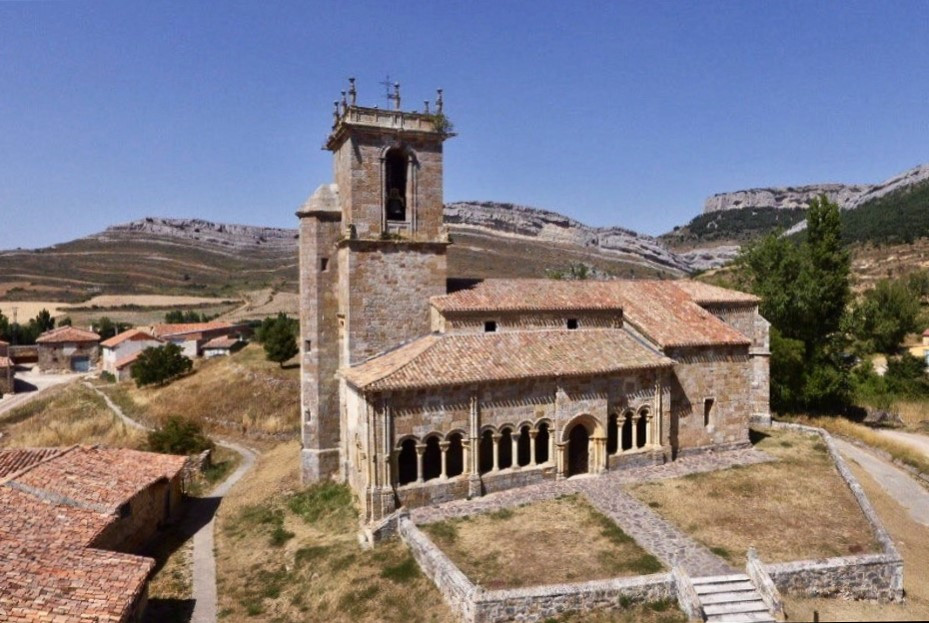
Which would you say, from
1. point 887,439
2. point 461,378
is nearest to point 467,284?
point 461,378

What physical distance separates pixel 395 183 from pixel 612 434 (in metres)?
13.1

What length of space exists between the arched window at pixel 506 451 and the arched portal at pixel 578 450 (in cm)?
254

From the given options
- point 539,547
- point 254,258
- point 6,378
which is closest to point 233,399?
point 6,378

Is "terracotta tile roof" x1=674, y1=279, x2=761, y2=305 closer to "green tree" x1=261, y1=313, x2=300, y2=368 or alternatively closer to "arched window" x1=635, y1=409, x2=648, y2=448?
"arched window" x1=635, y1=409, x2=648, y2=448

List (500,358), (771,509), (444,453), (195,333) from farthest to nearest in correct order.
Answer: (195,333), (500,358), (444,453), (771,509)

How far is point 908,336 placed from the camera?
200 ft

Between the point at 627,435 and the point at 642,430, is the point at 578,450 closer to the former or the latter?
the point at 627,435

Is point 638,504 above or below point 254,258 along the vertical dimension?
below

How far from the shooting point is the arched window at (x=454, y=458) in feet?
67.2

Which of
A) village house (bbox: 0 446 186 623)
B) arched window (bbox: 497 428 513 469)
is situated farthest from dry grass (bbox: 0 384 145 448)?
arched window (bbox: 497 428 513 469)

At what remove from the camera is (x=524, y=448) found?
21312 millimetres

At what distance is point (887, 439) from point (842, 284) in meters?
9.47

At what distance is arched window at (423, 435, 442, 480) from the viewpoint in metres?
20.3

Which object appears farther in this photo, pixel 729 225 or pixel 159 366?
pixel 729 225
